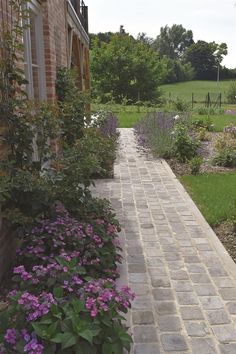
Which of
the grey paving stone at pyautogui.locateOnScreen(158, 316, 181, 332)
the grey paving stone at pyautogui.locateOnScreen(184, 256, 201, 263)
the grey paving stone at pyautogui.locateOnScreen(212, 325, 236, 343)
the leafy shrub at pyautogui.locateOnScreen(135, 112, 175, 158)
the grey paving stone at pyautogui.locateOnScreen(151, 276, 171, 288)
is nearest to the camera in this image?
the grey paving stone at pyautogui.locateOnScreen(212, 325, 236, 343)

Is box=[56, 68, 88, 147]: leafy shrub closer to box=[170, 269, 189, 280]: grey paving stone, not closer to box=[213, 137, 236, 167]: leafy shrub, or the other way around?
box=[170, 269, 189, 280]: grey paving stone

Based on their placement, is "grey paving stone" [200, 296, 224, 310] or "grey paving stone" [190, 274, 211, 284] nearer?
"grey paving stone" [200, 296, 224, 310]

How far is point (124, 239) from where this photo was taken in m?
5.37

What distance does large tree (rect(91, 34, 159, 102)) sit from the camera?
35688 mm

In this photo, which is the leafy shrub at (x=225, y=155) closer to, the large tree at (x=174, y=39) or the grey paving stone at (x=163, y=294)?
the grey paving stone at (x=163, y=294)

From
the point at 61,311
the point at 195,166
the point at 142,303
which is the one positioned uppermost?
the point at 61,311

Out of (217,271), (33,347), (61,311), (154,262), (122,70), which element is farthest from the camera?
(122,70)

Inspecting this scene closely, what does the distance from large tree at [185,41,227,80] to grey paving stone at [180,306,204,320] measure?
282ft

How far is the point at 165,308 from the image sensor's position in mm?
3695

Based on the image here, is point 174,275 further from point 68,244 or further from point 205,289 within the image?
point 68,244

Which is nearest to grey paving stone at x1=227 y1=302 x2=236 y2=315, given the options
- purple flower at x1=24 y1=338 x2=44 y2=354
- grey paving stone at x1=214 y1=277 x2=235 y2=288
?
grey paving stone at x1=214 y1=277 x2=235 y2=288

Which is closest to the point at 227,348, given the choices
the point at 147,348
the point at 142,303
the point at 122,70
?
the point at 147,348

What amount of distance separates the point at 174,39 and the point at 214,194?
4466 inches

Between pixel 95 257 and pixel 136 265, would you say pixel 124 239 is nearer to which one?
pixel 136 265
